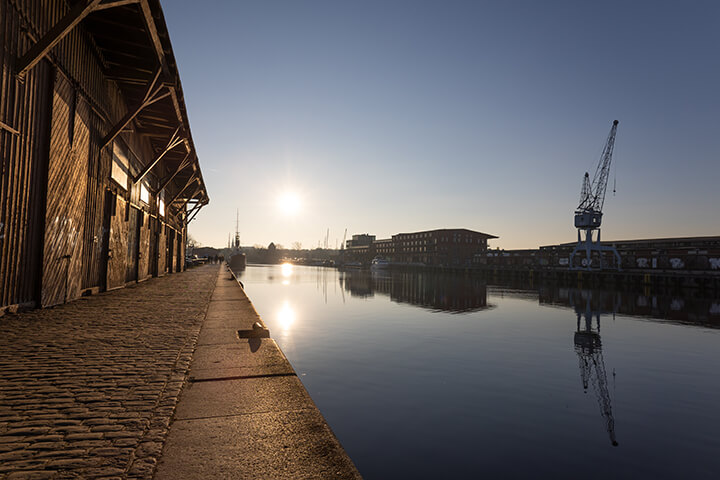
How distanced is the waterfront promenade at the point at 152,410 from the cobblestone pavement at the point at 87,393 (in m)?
0.01

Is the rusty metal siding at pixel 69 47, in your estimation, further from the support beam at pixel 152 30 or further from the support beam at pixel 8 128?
the support beam at pixel 152 30

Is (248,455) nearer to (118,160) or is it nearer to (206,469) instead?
(206,469)

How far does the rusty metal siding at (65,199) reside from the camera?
884 cm

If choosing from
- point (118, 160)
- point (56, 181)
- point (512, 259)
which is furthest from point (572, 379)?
point (512, 259)

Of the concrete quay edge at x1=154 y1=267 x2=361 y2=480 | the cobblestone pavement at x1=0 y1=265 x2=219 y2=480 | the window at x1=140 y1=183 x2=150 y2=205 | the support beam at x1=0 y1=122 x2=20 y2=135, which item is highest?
the window at x1=140 y1=183 x2=150 y2=205

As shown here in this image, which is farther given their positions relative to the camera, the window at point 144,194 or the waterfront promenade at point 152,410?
the window at point 144,194

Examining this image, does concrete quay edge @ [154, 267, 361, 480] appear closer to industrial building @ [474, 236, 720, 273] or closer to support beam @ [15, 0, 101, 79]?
support beam @ [15, 0, 101, 79]

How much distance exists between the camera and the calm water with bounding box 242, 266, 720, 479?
18.5ft

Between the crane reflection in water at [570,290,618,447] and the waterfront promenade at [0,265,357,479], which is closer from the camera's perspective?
the waterfront promenade at [0,265,357,479]

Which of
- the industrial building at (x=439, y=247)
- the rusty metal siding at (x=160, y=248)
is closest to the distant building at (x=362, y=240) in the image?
the industrial building at (x=439, y=247)

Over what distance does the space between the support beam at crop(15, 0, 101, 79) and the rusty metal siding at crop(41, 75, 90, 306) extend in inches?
54.7

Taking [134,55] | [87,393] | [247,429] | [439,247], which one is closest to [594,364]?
[247,429]

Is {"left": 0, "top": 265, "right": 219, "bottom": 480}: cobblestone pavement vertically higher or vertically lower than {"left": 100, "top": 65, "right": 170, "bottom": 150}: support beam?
lower

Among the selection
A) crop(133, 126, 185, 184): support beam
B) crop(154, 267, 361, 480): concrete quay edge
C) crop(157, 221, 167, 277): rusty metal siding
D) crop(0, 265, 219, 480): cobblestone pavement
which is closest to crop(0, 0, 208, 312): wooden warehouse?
crop(133, 126, 185, 184): support beam
